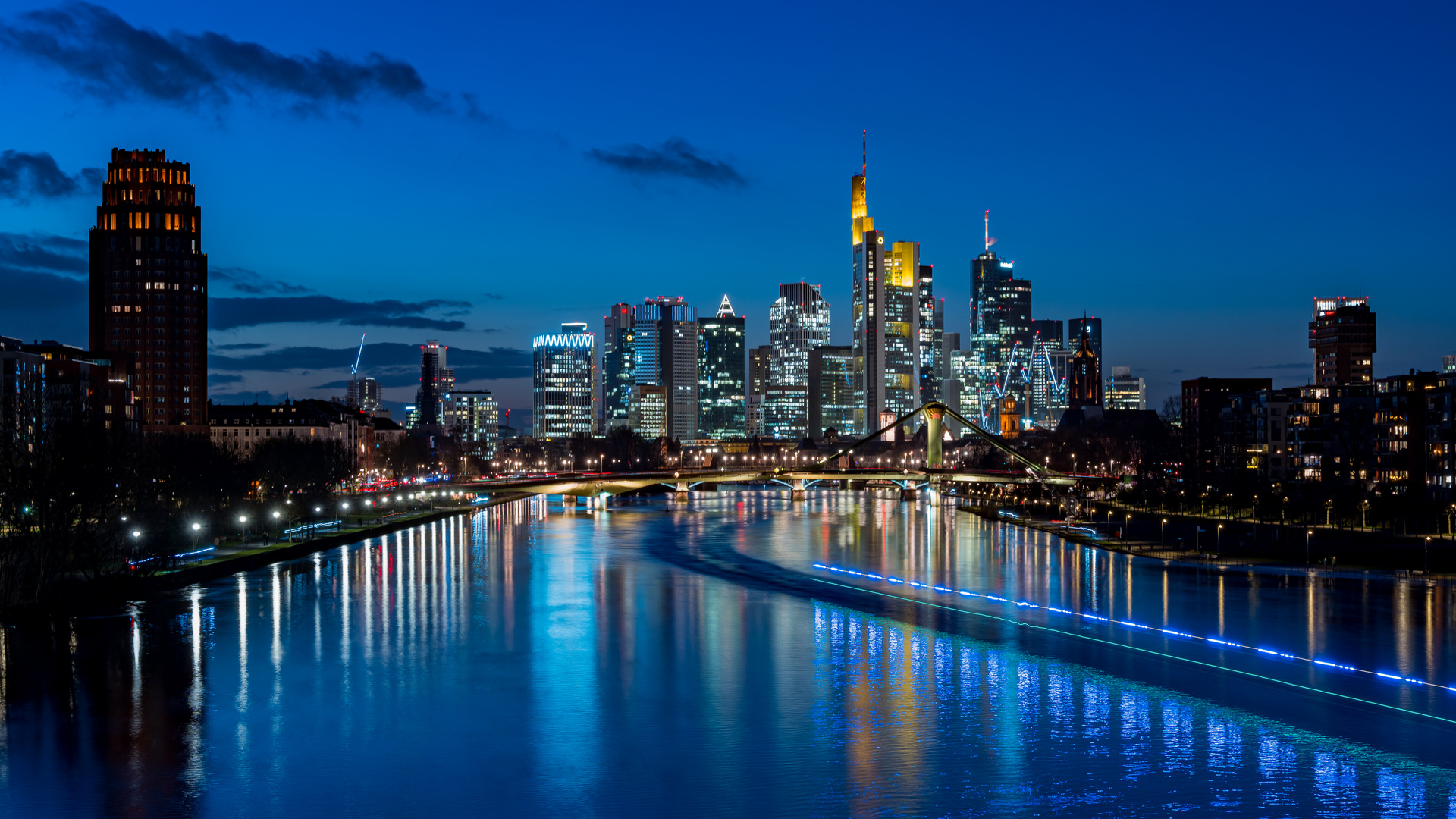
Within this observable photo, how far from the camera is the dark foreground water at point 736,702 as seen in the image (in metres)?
17.9

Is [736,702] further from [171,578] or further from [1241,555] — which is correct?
[1241,555]

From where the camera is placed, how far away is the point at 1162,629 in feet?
107

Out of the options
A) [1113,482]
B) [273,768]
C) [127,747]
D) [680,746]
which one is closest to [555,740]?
[680,746]

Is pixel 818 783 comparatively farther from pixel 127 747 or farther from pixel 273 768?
pixel 127 747

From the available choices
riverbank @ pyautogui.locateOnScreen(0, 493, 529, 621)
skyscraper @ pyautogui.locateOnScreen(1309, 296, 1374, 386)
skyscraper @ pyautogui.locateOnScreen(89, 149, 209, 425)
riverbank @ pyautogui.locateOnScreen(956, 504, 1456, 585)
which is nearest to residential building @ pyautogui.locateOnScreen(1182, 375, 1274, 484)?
riverbank @ pyautogui.locateOnScreen(956, 504, 1456, 585)

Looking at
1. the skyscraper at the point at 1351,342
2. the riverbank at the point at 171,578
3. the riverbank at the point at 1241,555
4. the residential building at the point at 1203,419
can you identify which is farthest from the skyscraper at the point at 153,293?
the skyscraper at the point at 1351,342

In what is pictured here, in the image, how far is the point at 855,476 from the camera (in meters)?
113

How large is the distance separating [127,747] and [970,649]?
59.4 feet

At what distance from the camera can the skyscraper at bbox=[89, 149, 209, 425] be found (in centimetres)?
11756

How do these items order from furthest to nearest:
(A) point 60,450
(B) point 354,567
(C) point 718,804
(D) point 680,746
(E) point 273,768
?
(B) point 354,567
(A) point 60,450
(D) point 680,746
(E) point 273,768
(C) point 718,804

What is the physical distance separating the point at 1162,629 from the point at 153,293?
10927 centimetres

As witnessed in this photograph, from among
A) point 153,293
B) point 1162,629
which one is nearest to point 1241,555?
point 1162,629

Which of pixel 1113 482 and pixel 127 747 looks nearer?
pixel 127 747

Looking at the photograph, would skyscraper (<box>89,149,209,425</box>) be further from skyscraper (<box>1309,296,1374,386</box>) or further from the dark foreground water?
skyscraper (<box>1309,296,1374,386</box>)
